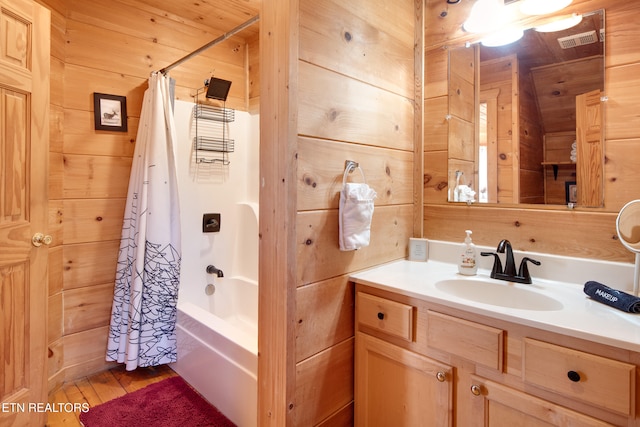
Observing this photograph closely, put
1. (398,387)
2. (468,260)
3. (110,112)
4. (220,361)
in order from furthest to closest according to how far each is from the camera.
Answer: (110,112) < (220,361) < (468,260) < (398,387)

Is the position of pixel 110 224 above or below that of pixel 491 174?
below

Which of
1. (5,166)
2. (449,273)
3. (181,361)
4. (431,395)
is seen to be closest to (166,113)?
(5,166)

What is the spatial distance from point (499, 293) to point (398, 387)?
577 mm

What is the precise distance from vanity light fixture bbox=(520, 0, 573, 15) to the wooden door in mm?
2257

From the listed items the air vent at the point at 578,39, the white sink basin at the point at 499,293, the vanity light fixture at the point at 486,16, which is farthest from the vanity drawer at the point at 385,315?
the vanity light fixture at the point at 486,16

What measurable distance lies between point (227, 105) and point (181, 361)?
6.37 feet

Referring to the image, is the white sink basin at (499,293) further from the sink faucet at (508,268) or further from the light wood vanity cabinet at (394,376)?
the light wood vanity cabinet at (394,376)

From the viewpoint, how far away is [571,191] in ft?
4.77

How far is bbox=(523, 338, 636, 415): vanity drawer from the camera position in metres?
0.89

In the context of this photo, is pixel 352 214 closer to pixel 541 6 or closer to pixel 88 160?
pixel 541 6

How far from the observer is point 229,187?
2.72 m

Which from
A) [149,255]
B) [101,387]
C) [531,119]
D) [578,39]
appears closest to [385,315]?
[531,119]

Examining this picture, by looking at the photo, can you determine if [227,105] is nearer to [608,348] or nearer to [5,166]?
[5,166]

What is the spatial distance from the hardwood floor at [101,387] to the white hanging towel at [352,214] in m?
1.64
